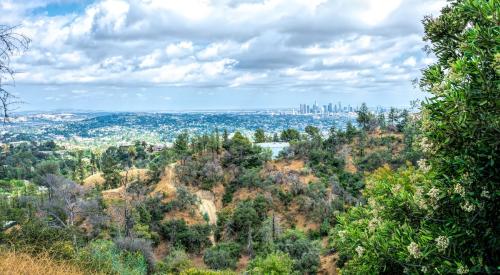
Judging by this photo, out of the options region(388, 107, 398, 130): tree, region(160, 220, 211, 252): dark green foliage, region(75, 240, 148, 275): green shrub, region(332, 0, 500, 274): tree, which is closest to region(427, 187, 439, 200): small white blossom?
region(332, 0, 500, 274): tree

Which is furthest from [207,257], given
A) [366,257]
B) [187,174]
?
[366,257]

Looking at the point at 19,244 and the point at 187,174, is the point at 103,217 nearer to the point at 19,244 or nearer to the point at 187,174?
the point at 187,174

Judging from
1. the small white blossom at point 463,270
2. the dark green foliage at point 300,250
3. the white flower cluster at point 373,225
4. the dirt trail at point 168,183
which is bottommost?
the dark green foliage at point 300,250

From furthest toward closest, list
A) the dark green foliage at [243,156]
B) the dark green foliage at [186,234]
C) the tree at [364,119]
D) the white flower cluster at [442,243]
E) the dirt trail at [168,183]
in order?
1. the tree at [364,119]
2. the dark green foliage at [243,156]
3. the dirt trail at [168,183]
4. the dark green foliage at [186,234]
5. the white flower cluster at [442,243]

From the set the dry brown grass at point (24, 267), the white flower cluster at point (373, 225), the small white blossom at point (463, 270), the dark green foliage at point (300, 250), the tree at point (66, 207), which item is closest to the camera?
the small white blossom at point (463, 270)

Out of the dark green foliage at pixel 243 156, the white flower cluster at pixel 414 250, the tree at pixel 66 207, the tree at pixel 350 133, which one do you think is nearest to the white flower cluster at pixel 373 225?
the white flower cluster at pixel 414 250

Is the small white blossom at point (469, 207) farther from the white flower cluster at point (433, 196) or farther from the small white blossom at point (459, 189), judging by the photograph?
the white flower cluster at point (433, 196)

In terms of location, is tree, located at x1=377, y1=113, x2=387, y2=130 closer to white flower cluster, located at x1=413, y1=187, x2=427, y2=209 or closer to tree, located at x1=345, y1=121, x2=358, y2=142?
tree, located at x1=345, y1=121, x2=358, y2=142
